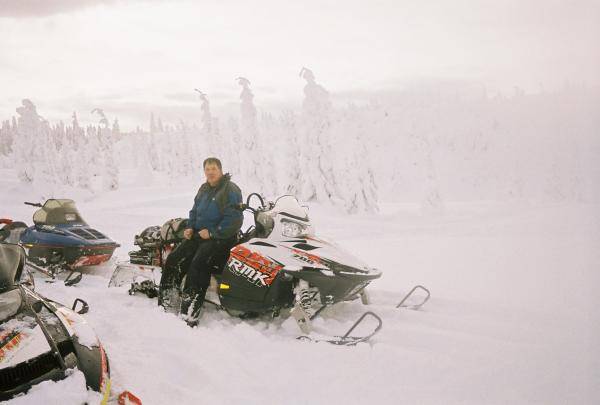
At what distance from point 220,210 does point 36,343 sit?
3286 millimetres

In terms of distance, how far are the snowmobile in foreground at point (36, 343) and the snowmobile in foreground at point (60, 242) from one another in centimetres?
501

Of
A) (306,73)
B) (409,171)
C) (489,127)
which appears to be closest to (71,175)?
(306,73)

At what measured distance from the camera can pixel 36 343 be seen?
7.25 ft

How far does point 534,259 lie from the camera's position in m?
Result: 8.97

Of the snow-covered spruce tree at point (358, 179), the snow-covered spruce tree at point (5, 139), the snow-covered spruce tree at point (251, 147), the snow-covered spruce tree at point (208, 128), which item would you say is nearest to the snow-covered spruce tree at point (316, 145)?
the snow-covered spruce tree at point (358, 179)

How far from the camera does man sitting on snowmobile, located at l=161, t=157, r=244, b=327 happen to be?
5.06 m

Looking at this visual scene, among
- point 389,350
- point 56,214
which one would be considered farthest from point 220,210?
point 56,214

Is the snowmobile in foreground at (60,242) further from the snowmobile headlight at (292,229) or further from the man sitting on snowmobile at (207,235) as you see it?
the snowmobile headlight at (292,229)

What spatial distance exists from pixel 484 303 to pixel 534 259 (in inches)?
163

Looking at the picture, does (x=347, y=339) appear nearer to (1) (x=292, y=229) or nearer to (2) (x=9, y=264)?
(1) (x=292, y=229)

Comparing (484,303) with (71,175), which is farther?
(71,175)

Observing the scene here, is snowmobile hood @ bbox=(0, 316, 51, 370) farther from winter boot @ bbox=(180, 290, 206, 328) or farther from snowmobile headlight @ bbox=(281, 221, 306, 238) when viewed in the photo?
snowmobile headlight @ bbox=(281, 221, 306, 238)

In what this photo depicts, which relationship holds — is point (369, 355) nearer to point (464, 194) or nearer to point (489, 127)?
point (464, 194)

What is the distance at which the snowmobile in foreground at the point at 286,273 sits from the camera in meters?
4.66
